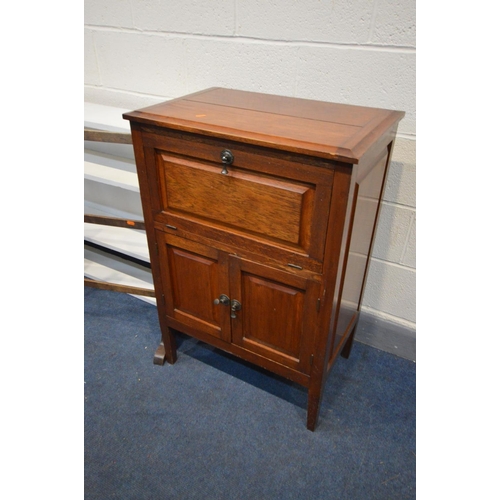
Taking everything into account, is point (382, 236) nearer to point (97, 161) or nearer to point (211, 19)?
point (211, 19)

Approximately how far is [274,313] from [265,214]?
299mm

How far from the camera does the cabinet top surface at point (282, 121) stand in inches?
31.7

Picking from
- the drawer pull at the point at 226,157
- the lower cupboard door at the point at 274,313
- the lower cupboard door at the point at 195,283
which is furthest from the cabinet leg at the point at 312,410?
the drawer pull at the point at 226,157

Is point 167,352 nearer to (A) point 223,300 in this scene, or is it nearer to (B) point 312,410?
(A) point 223,300

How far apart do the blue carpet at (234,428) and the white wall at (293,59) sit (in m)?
0.35

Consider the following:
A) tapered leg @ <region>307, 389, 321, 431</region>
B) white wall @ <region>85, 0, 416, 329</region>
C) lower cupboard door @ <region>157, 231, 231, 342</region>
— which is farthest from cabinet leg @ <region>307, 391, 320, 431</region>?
white wall @ <region>85, 0, 416, 329</region>

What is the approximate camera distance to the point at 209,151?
→ 92 centimetres

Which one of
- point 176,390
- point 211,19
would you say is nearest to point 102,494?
point 176,390

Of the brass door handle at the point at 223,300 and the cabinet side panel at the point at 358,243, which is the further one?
the brass door handle at the point at 223,300

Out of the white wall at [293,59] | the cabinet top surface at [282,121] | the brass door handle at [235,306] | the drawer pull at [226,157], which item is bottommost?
the brass door handle at [235,306]

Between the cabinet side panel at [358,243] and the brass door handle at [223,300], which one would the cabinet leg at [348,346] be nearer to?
the cabinet side panel at [358,243]

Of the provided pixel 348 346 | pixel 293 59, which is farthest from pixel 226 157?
pixel 348 346

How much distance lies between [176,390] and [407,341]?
0.87 meters

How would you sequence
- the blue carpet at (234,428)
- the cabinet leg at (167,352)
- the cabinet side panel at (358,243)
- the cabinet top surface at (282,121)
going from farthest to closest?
the cabinet leg at (167,352) < the blue carpet at (234,428) < the cabinet side panel at (358,243) < the cabinet top surface at (282,121)
